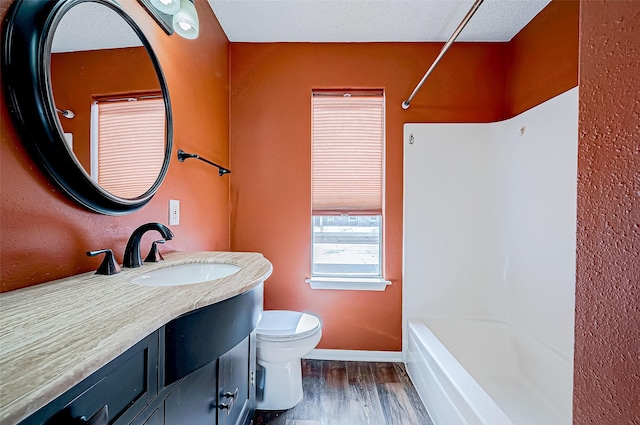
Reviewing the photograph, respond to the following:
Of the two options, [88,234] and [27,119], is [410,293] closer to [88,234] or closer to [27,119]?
[88,234]

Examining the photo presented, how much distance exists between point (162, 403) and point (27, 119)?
2.62 ft

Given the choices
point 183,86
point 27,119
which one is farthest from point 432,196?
point 27,119

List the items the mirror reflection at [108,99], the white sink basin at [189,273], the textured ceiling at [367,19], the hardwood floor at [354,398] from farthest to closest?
the textured ceiling at [367,19], the hardwood floor at [354,398], the white sink basin at [189,273], the mirror reflection at [108,99]

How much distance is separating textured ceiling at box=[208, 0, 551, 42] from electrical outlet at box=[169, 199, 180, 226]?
4.35 feet

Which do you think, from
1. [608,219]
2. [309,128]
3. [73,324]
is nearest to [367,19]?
[309,128]

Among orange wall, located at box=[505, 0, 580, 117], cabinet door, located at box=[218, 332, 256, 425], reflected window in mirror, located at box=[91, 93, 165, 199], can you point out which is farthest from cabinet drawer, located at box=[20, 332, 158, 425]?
orange wall, located at box=[505, 0, 580, 117]

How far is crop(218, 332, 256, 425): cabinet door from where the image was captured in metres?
0.89

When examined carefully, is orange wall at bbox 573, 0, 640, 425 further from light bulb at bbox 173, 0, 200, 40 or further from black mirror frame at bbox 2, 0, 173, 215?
light bulb at bbox 173, 0, 200, 40

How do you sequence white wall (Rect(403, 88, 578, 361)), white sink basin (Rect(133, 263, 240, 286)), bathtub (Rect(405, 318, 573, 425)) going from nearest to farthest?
white sink basin (Rect(133, 263, 240, 286)) → bathtub (Rect(405, 318, 573, 425)) → white wall (Rect(403, 88, 578, 361))

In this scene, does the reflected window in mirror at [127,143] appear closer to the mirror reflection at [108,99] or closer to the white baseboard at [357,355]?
the mirror reflection at [108,99]

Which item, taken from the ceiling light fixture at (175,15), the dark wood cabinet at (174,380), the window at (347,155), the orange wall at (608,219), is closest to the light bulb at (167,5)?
the ceiling light fixture at (175,15)

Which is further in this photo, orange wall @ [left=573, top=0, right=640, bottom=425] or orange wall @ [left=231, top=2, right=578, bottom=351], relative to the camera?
orange wall @ [left=231, top=2, right=578, bottom=351]

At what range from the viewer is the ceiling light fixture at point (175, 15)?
3.62ft

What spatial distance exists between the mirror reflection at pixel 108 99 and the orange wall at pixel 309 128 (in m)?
0.87
